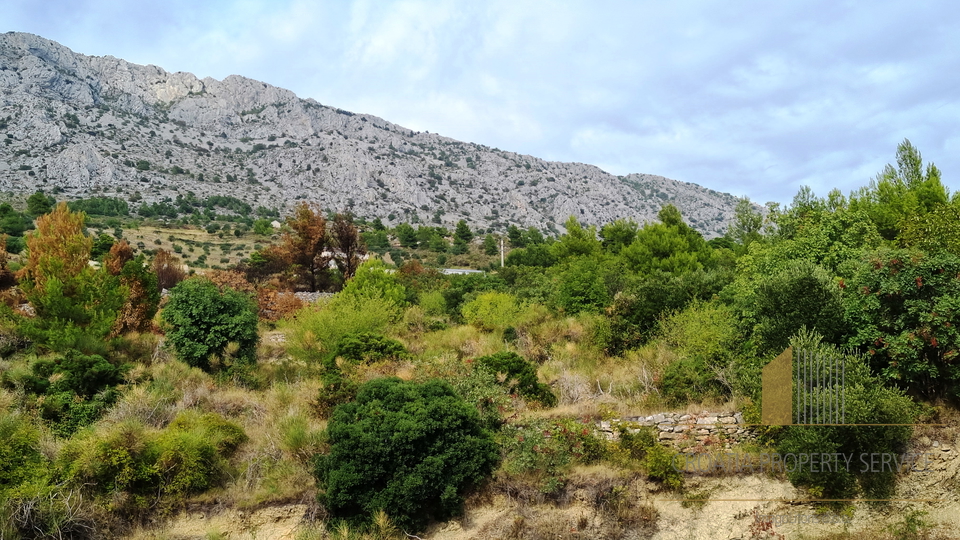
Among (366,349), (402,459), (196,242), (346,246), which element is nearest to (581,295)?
(366,349)

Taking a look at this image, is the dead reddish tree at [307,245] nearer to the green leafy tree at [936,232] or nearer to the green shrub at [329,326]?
the green shrub at [329,326]

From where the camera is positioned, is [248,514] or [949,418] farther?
[949,418]

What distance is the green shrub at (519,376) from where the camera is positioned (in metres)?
13.8

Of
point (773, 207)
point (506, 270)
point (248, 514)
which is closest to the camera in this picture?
point (248, 514)

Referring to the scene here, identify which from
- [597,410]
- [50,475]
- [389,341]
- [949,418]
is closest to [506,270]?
[389,341]

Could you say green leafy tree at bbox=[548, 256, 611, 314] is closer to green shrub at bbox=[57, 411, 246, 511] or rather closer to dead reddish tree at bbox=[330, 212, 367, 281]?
dead reddish tree at bbox=[330, 212, 367, 281]

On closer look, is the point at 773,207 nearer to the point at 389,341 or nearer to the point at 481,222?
the point at 389,341

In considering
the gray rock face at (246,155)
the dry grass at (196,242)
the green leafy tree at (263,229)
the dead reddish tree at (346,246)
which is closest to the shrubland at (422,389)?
the dead reddish tree at (346,246)

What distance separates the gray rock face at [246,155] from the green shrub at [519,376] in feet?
244

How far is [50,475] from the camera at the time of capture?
938cm

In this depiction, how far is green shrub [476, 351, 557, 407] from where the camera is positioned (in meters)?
13.8

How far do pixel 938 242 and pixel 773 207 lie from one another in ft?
27.4

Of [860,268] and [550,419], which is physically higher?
[860,268]

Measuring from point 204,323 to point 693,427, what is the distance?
1312 cm
